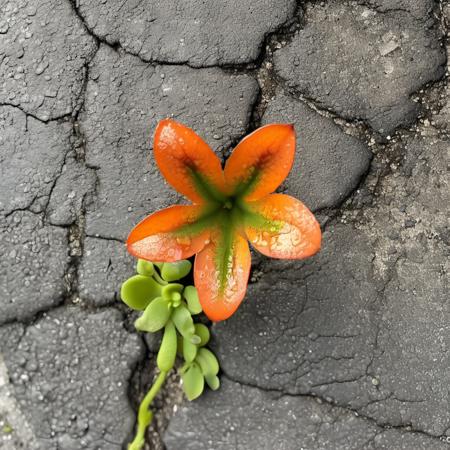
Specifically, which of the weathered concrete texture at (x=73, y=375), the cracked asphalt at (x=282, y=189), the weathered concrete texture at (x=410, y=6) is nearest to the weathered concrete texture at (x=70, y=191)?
the cracked asphalt at (x=282, y=189)

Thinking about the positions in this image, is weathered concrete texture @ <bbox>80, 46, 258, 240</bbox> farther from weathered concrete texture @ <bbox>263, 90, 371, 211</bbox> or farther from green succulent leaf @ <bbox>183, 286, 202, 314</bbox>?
green succulent leaf @ <bbox>183, 286, 202, 314</bbox>

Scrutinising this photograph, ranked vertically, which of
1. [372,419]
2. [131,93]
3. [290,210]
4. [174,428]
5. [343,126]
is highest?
[131,93]

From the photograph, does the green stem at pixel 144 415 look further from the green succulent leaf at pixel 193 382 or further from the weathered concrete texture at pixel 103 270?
the weathered concrete texture at pixel 103 270

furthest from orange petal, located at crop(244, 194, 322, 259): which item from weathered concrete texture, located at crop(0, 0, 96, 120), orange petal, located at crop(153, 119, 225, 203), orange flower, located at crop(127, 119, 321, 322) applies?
weathered concrete texture, located at crop(0, 0, 96, 120)

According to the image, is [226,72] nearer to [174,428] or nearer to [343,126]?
[343,126]

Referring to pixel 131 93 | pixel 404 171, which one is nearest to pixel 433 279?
pixel 404 171

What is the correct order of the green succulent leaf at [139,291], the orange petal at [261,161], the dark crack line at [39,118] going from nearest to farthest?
the orange petal at [261,161], the green succulent leaf at [139,291], the dark crack line at [39,118]

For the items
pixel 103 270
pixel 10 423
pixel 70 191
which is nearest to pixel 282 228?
pixel 103 270
